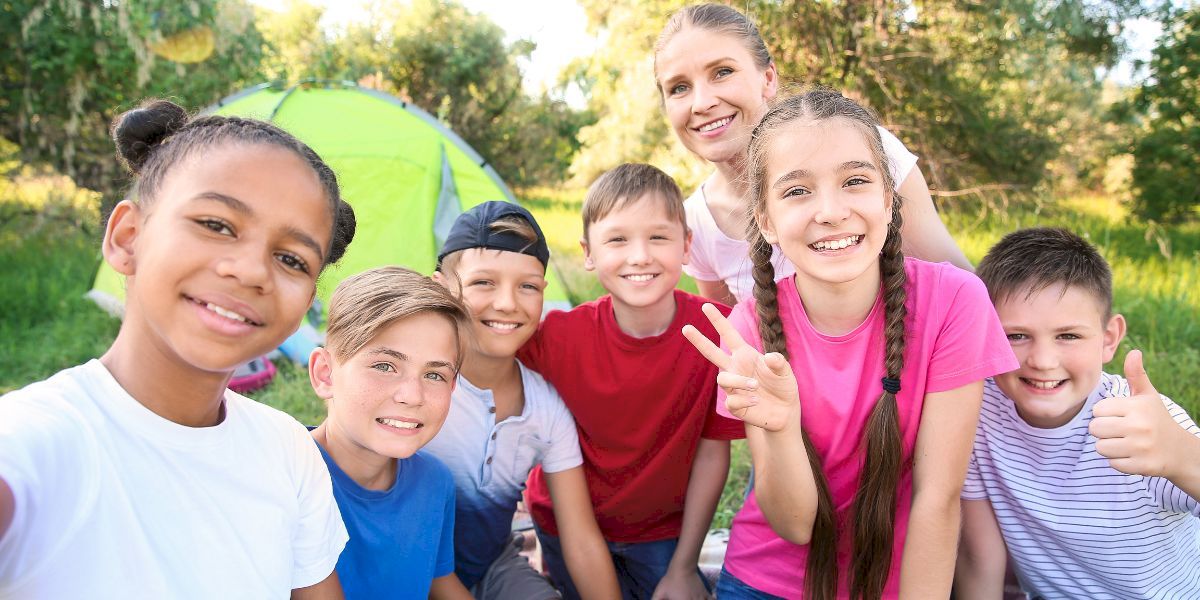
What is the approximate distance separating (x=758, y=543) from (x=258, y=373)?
272cm

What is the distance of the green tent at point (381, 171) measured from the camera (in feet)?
14.0

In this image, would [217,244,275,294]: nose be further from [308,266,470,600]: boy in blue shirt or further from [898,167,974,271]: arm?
[898,167,974,271]: arm

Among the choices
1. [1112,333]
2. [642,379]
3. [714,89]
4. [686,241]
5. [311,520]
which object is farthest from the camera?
[714,89]

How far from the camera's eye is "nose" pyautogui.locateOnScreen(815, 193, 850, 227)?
1.67 meters

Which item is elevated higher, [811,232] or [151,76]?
[151,76]

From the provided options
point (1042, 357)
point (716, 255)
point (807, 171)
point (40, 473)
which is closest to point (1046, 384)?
point (1042, 357)

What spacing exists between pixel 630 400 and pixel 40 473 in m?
1.38

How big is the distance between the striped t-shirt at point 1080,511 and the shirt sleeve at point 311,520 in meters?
1.43

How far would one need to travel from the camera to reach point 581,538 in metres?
2.11

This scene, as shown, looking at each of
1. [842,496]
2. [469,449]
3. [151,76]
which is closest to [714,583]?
[842,496]

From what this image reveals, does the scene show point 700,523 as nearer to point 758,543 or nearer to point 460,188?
point 758,543

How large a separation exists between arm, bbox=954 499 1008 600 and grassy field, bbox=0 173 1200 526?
100cm

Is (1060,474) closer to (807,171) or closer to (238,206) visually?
(807,171)

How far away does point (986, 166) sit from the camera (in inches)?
264
